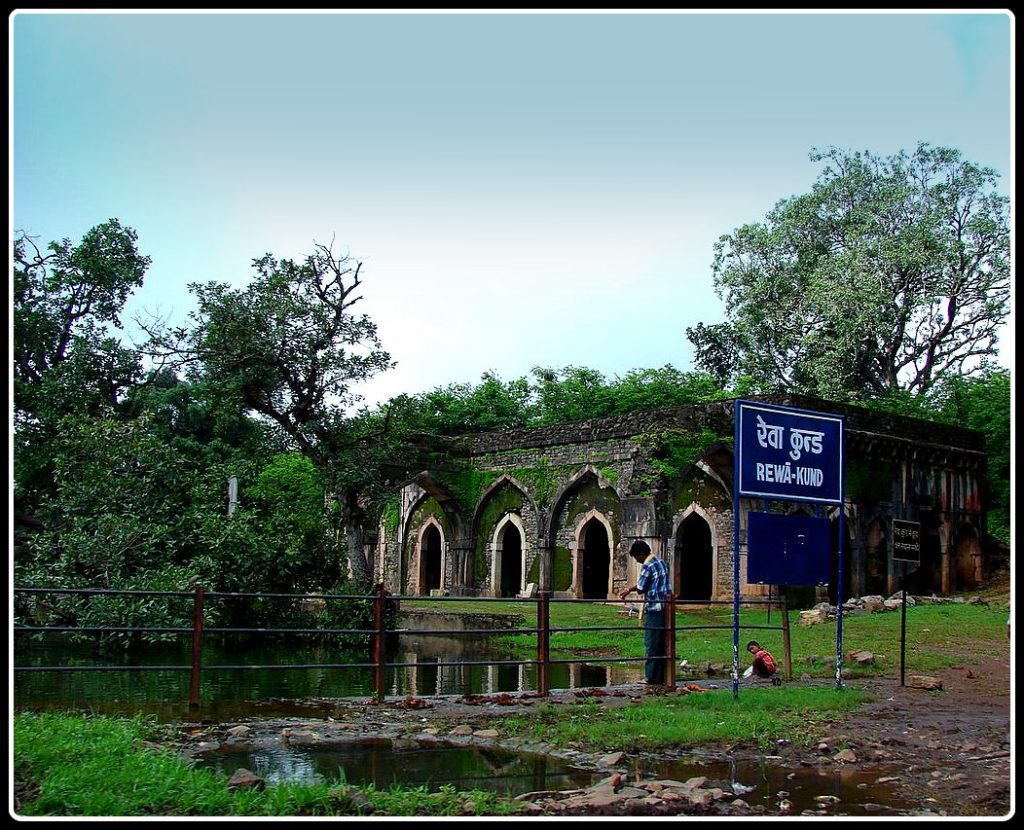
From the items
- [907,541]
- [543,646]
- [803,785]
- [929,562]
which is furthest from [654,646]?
[929,562]

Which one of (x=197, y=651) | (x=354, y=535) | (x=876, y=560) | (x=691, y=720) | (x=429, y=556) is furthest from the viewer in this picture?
(x=429, y=556)

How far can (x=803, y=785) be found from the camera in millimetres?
5496

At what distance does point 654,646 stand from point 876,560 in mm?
15969

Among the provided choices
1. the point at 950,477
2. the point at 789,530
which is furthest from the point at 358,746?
the point at 950,477

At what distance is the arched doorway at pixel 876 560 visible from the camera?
23391mm

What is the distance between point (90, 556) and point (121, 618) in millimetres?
1227

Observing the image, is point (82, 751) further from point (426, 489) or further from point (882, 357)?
point (882, 357)

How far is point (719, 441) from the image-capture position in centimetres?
2181

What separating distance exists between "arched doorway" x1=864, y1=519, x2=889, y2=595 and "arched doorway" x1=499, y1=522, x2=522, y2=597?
30.2 feet

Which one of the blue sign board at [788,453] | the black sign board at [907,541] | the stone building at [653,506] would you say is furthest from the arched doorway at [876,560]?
the blue sign board at [788,453]

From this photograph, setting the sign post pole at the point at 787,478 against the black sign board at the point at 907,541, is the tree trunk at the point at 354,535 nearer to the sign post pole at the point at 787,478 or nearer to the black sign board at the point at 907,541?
the sign post pole at the point at 787,478

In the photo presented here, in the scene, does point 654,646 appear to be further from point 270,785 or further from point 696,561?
point 696,561

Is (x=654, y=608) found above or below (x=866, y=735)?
above

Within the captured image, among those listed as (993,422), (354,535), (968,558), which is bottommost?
(968,558)
